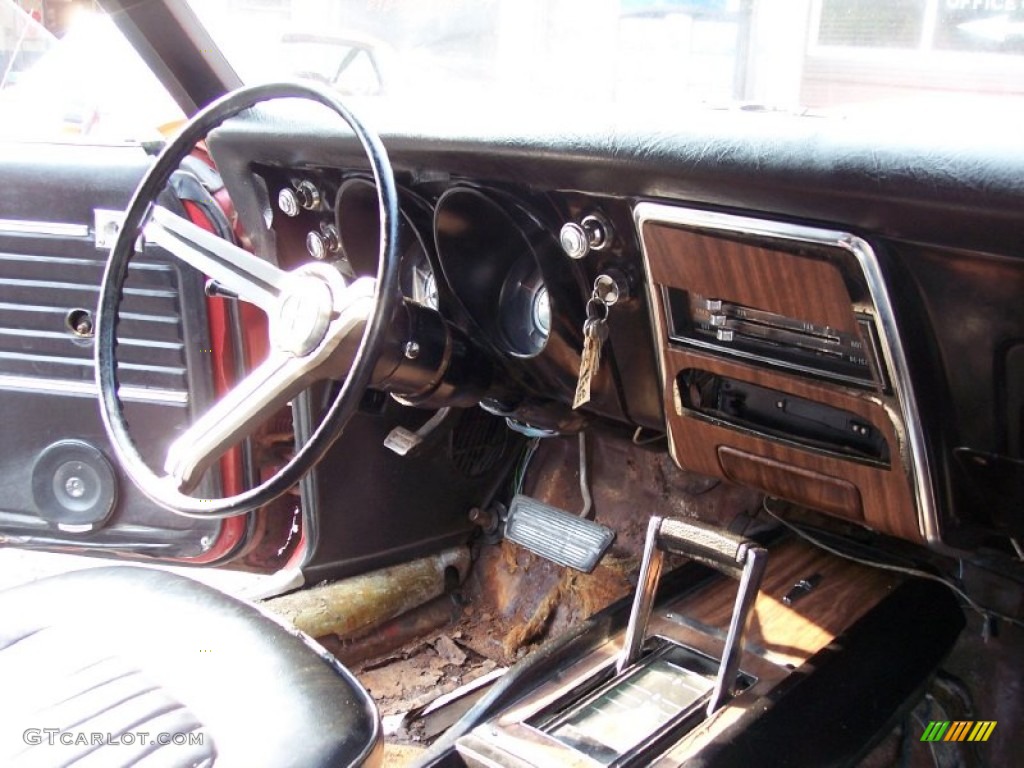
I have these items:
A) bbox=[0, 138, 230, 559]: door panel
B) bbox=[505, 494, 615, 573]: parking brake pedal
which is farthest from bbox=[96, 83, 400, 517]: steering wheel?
bbox=[505, 494, 615, 573]: parking brake pedal

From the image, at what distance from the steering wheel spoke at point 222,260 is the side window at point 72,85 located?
57 centimetres

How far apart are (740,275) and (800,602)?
0.67 meters

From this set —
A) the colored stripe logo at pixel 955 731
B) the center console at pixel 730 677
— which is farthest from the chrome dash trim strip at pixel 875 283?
the colored stripe logo at pixel 955 731

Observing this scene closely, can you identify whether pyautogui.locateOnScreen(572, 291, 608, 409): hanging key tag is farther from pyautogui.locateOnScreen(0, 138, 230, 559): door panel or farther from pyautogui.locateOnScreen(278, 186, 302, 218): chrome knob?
pyautogui.locateOnScreen(0, 138, 230, 559): door panel

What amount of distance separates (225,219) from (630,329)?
2.68 feet

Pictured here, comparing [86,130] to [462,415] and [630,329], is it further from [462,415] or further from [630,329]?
[630,329]

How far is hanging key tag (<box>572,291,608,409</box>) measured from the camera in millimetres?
1399

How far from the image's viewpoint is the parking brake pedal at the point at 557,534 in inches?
81.1

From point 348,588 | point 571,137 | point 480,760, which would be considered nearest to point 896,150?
point 571,137

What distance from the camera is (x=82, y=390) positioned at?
1.93 meters

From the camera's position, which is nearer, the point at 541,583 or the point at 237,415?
the point at 237,415

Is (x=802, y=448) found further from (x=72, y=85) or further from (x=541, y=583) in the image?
(x=72, y=85)

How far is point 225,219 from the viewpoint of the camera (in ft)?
5.96

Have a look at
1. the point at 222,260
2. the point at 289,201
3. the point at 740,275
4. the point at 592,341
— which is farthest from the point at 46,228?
the point at 740,275
